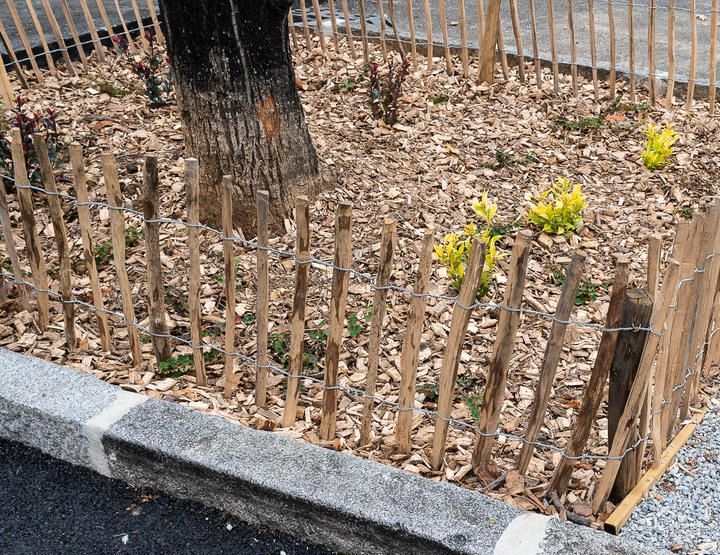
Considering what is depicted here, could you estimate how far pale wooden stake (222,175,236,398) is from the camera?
261cm

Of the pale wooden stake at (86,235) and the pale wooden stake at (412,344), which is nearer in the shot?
the pale wooden stake at (412,344)

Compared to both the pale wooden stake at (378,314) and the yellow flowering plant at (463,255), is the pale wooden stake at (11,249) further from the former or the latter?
the yellow flowering plant at (463,255)

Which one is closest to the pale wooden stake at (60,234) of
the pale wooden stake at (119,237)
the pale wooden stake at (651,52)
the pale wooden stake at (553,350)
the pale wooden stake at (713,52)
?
the pale wooden stake at (119,237)

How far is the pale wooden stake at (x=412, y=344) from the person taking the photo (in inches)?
93.7

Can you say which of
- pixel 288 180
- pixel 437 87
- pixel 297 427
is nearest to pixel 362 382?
pixel 297 427

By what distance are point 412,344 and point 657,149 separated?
2.66m

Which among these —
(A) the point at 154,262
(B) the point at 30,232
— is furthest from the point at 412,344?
(B) the point at 30,232

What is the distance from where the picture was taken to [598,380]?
7.68 ft

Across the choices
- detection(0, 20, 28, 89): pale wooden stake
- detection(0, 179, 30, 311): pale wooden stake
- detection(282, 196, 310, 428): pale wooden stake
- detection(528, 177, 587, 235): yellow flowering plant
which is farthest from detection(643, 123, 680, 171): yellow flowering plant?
detection(0, 20, 28, 89): pale wooden stake

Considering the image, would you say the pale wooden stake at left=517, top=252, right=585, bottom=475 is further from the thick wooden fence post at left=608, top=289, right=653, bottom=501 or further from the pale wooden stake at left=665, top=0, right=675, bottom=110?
the pale wooden stake at left=665, top=0, right=675, bottom=110

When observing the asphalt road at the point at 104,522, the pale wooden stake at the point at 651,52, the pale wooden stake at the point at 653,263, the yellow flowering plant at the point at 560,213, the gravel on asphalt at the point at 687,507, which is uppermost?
the pale wooden stake at the point at 653,263

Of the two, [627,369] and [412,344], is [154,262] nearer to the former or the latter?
[412,344]

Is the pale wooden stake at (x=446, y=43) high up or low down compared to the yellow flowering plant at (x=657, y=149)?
up

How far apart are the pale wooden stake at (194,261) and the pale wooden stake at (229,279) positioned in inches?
4.3
